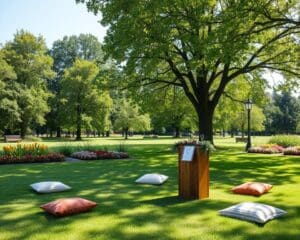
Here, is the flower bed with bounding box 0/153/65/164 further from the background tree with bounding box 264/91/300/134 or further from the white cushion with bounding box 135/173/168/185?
the background tree with bounding box 264/91/300/134

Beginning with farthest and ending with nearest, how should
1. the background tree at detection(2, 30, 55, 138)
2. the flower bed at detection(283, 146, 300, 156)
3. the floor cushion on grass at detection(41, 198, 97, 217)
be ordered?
the background tree at detection(2, 30, 55, 138)
the flower bed at detection(283, 146, 300, 156)
the floor cushion on grass at detection(41, 198, 97, 217)

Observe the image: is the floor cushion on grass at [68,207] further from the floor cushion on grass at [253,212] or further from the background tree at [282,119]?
the background tree at [282,119]

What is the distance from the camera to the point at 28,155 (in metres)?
18.7

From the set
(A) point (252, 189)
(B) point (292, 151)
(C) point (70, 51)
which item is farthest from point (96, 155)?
(C) point (70, 51)

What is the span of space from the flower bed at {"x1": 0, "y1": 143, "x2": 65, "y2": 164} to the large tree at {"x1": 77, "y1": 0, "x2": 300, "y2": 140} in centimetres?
702

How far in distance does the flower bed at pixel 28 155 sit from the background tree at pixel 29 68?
34.0m

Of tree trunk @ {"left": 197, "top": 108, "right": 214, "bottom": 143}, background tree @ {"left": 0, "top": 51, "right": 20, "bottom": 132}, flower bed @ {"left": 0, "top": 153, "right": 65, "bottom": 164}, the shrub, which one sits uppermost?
background tree @ {"left": 0, "top": 51, "right": 20, "bottom": 132}

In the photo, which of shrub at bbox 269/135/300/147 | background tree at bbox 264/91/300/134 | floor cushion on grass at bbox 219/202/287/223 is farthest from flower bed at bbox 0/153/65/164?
background tree at bbox 264/91/300/134

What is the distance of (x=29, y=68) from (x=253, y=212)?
51875 millimetres

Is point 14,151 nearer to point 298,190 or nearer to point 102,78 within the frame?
point 102,78

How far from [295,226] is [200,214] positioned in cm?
181

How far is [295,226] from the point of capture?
683cm

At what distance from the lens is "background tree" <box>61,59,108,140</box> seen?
55719mm

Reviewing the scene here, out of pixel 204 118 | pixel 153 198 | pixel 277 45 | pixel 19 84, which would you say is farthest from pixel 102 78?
pixel 19 84
